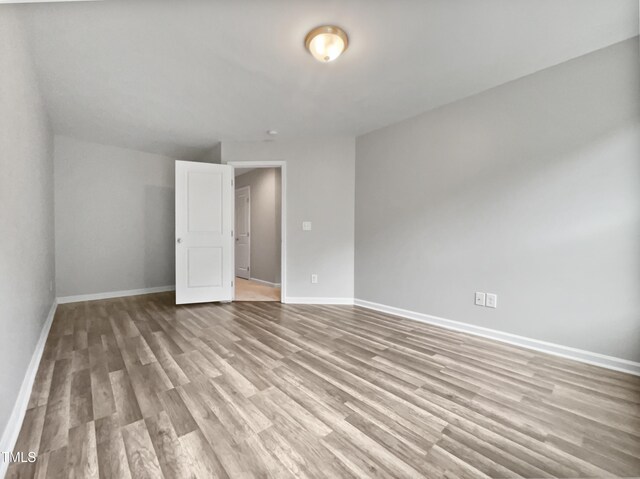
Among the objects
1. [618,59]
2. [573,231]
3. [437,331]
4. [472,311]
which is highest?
[618,59]

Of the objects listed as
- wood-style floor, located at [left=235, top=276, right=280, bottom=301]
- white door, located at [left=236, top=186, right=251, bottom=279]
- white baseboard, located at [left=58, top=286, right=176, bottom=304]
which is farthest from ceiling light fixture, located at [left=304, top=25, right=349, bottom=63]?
white baseboard, located at [left=58, top=286, right=176, bottom=304]

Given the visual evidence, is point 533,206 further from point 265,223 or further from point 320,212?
point 265,223

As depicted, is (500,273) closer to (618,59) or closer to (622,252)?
(622,252)

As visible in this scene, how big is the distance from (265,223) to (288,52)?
358 centimetres

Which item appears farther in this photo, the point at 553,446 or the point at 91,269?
the point at 91,269

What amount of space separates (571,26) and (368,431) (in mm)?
2781

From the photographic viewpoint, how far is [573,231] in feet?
6.57

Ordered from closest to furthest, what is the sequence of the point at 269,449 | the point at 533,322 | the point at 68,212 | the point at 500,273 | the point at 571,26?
the point at 269,449 → the point at 571,26 → the point at 533,322 → the point at 500,273 → the point at 68,212

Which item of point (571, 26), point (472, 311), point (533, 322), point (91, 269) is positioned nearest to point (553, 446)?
point (533, 322)

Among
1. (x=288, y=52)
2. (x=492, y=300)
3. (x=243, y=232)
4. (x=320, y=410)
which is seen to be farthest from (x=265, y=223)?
(x=320, y=410)

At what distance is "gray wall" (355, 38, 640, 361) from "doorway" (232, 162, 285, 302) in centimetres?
242

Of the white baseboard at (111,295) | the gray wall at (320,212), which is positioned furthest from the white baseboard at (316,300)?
the white baseboard at (111,295)

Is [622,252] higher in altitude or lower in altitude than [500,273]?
higher

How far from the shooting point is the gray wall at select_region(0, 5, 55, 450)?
1255mm
